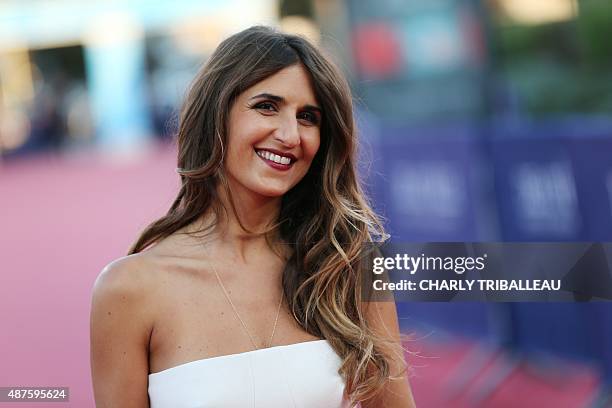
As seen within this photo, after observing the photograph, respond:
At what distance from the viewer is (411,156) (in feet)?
22.0

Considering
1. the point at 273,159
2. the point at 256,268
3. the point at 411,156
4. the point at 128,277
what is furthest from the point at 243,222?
the point at 411,156

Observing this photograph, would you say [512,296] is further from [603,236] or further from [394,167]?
[394,167]

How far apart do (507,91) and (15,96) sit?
16683 millimetres

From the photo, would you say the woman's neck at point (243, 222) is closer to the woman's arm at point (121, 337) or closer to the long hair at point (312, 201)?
the long hair at point (312, 201)

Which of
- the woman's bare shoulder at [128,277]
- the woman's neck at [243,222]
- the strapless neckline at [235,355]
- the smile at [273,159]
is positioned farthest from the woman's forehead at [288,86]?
the strapless neckline at [235,355]

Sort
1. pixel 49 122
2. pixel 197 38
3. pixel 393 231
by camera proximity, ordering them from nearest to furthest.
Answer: pixel 393 231, pixel 197 38, pixel 49 122

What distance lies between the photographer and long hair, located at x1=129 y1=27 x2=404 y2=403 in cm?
264

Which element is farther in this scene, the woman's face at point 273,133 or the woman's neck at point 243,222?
the woman's neck at point 243,222

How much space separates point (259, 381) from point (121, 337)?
34 cm

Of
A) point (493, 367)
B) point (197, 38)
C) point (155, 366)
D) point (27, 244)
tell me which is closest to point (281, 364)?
point (155, 366)

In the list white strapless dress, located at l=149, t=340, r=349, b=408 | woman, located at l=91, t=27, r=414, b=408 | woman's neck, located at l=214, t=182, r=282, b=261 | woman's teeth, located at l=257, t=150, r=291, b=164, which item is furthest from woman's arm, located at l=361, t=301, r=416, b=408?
woman's teeth, located at l=257, t=150, r=291, b=164

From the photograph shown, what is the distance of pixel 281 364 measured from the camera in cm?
258

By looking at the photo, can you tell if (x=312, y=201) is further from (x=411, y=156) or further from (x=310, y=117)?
(x=411, y=156)

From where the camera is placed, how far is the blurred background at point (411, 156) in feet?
17.1
